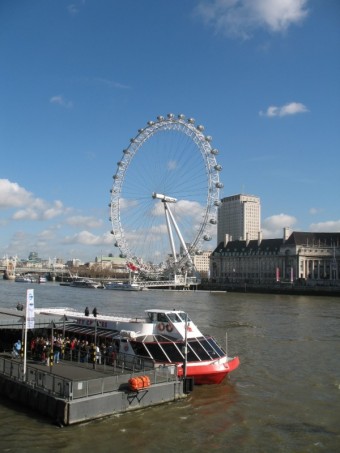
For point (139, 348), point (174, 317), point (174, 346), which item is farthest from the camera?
point (174, 317)

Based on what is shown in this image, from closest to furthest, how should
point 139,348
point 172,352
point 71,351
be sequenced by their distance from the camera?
point 71,351 < point 172,352 < point 139,348

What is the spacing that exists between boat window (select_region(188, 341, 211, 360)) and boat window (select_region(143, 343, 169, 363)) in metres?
1.20

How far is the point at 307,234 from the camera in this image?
16862 centimetres

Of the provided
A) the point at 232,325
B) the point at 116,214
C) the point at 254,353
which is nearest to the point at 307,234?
the point at 116,214

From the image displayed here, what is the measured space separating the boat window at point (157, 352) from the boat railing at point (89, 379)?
1141 millimetres

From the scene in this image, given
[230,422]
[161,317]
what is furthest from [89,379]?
[161,317]

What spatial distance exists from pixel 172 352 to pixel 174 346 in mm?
306

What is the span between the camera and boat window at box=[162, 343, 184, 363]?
71.6 feet

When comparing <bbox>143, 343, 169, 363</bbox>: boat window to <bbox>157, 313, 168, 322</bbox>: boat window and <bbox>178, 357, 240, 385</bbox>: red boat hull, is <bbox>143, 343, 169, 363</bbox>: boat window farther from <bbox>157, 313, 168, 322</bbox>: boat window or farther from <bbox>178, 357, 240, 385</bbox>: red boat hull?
<bbox>157, 313, 168, 322</bbox>: boat window

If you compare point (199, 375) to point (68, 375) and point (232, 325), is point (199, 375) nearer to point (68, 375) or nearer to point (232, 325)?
point (68, 375)

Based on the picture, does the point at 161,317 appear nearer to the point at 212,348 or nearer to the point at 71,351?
the point at 212,348

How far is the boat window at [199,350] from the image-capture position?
72.9ft

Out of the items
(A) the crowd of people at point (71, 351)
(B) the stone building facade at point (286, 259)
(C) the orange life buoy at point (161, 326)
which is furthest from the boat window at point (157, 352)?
(B) the stone building facade at point (286, 259)

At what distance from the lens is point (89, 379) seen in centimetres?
1773
